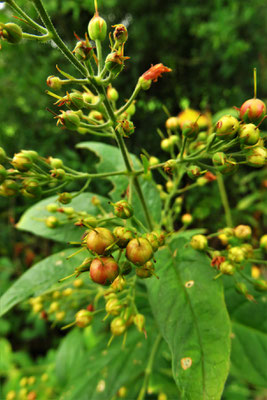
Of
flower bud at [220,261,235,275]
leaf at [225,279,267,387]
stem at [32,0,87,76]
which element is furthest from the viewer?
leaf at [225,279,267,387]

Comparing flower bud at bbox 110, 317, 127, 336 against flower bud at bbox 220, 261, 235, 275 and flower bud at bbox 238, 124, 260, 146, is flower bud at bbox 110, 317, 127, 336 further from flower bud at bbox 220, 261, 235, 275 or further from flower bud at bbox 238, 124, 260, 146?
flower bud at bbox 238, 124, 260, 146

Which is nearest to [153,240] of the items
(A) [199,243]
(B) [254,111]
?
(A) [199,243]

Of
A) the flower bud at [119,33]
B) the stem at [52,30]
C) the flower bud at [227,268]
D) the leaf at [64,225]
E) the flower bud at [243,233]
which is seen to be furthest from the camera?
the leaf at [64,225]

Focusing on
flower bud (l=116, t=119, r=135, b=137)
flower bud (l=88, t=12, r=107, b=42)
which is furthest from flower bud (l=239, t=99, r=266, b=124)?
flower bud (l=88, t=12, r=107, b=42)

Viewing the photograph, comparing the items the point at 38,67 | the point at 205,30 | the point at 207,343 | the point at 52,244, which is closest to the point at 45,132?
the point at 38,67

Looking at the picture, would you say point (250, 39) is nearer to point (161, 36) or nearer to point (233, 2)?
point (233, 2)

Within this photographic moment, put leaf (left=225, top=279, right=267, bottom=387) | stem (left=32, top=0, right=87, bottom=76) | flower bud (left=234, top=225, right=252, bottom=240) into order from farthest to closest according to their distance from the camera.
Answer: leaf (left=225, top=279, right=267, bottom=387) → flower bud (left=234, top=225, right=252, bottom=240) → stem (left=32, top=0, right=87, bottom=76)

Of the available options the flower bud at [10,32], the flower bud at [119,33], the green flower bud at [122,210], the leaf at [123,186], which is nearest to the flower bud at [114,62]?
the flower bud at [119,33]

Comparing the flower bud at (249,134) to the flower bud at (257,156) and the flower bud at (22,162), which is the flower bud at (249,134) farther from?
the flower bud at (22,162)
